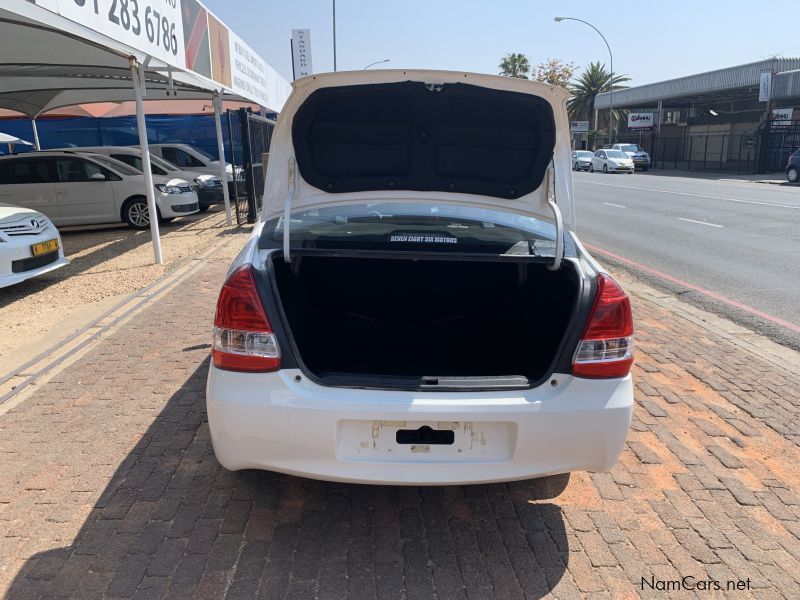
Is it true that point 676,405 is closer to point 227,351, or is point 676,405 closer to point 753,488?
point 753,488

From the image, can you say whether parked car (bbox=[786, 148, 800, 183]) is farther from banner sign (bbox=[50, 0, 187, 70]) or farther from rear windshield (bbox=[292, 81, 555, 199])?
rear windshield (bbox=[292, 81, 555, 199])

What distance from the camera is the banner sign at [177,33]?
677 centimetres

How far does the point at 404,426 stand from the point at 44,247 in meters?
6.54

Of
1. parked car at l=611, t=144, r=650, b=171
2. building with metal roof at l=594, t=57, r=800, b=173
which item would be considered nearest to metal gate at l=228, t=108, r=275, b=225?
building with metal roof at l=594, t=57, r=800, b=173

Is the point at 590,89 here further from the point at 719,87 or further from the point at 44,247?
the point at 44,247

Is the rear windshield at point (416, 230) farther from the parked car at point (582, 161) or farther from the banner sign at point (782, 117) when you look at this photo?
the parked car at point (582, 161)

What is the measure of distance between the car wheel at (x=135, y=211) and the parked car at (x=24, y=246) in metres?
4.89

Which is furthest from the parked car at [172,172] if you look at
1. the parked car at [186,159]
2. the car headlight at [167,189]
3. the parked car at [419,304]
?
the parked car at [419,304]

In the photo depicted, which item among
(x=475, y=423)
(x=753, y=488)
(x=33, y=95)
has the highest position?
(x=33, y=95)

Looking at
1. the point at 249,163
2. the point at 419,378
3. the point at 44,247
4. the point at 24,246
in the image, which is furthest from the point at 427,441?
the point at 249,163

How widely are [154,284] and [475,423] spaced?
6319 millimetres

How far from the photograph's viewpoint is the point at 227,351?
2.62m

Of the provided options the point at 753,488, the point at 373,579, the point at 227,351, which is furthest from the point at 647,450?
the point at 227,351

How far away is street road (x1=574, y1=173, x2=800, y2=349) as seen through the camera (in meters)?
6.88
